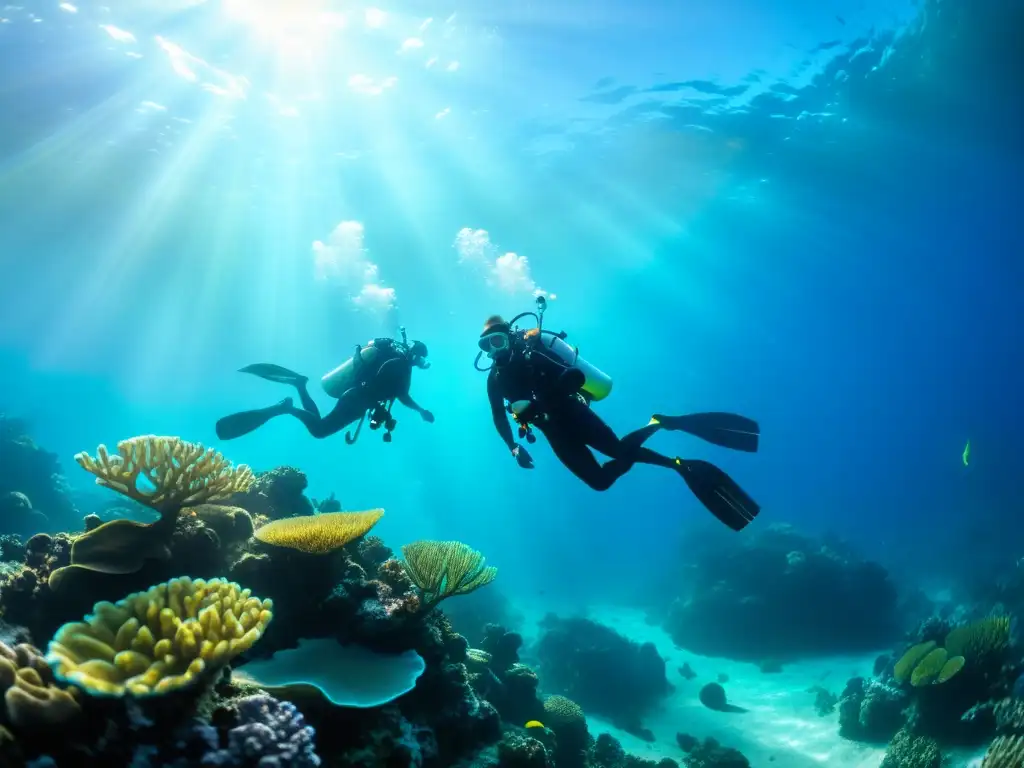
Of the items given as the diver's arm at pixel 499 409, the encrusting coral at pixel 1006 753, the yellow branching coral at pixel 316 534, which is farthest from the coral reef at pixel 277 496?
the encrusting coral at pixel 1006 753

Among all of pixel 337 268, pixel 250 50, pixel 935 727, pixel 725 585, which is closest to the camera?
pixel 935 727

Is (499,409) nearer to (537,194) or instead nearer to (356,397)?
(356,397)

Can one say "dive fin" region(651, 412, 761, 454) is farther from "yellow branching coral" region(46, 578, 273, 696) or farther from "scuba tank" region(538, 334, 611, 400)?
"yellow branching coral" region(46, 578, 273, 696)

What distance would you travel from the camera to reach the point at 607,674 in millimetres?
16359

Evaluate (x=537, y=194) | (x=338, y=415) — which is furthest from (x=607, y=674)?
(x=537, y=194)

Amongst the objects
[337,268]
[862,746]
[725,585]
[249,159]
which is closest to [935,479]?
[725,585]

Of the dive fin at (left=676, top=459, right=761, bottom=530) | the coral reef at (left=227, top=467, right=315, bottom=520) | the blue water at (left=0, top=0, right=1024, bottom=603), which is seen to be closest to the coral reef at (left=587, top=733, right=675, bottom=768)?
the dive fin at (left=676, top=459, right=761, bottom=530)

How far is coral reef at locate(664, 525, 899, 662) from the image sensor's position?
763 inches

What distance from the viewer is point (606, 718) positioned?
15.0m

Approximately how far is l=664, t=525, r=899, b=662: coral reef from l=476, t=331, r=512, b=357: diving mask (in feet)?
63.2

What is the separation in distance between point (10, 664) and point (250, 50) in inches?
1014

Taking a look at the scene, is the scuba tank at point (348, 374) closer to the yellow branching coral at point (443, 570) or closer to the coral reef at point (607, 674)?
the yellow branching coral at point (443, 570)

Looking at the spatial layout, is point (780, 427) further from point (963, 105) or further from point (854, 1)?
point (854, 1)

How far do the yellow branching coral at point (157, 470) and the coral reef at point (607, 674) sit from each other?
14364 millimetres
